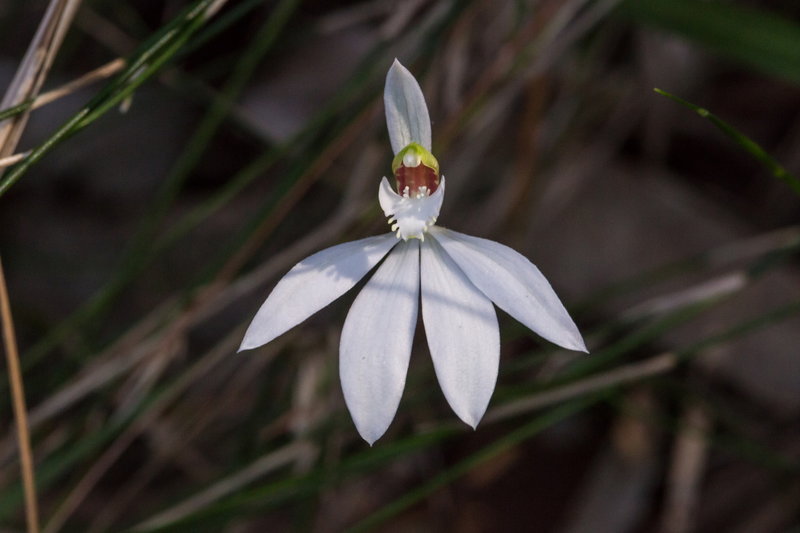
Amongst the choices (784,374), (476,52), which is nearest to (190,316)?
(476,52)

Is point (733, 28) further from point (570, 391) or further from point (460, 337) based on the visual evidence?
point (460, 337)

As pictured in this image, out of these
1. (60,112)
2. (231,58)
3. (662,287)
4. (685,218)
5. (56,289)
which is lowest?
(662,287)

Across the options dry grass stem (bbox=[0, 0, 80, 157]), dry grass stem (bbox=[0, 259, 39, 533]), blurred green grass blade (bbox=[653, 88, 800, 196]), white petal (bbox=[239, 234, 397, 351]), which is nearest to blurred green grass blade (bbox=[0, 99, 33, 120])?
dry grass stem (bbox=[0, 0, 80, 157])

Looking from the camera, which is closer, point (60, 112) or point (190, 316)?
point (190, 316)

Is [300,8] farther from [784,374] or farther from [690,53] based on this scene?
[784,374]

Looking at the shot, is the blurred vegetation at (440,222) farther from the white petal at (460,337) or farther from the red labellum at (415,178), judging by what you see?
the white petal at (460,337)
